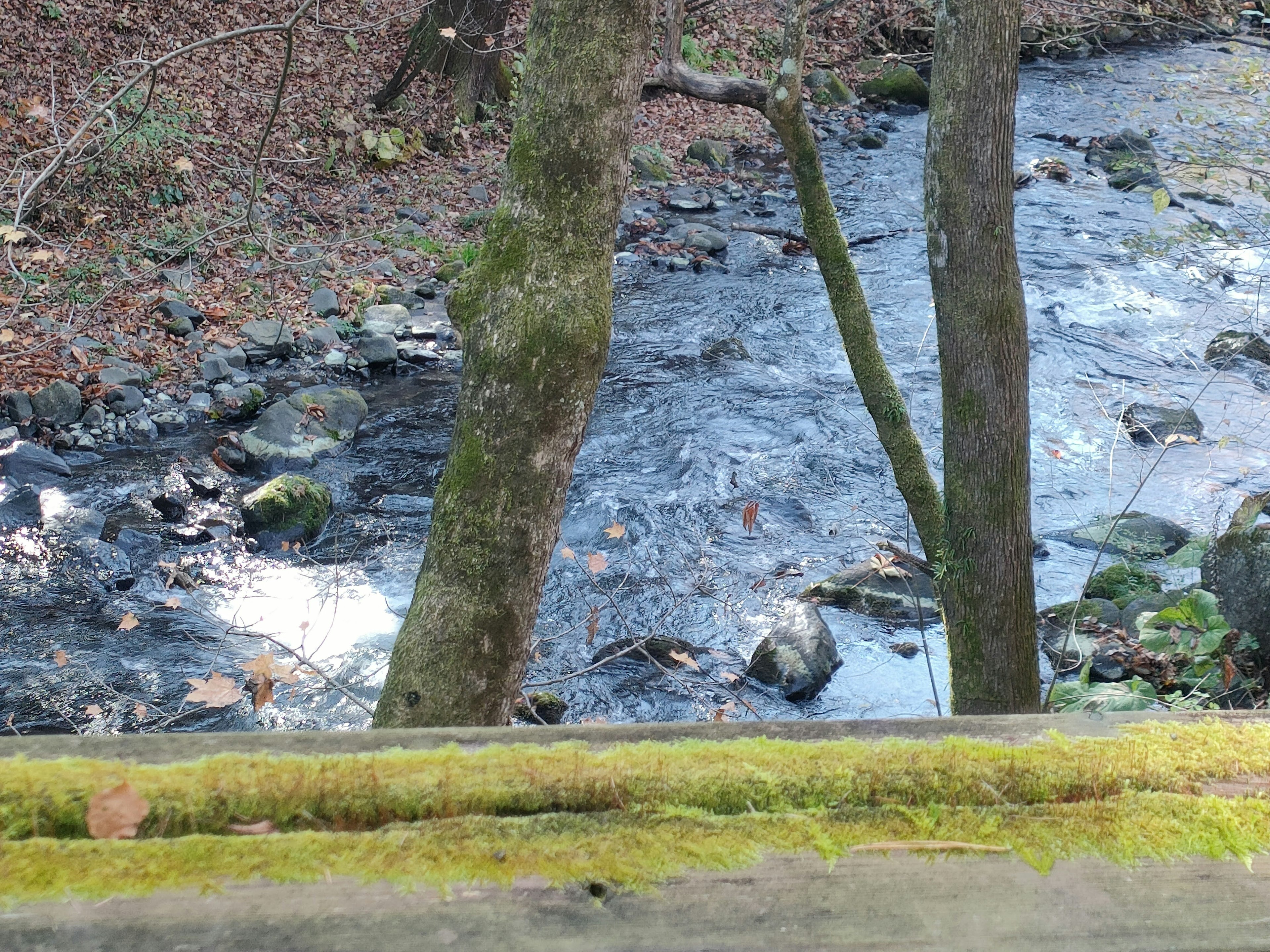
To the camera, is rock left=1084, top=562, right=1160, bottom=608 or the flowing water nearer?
the flowing water

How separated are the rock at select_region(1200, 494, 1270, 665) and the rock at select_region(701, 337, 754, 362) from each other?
5109 mm

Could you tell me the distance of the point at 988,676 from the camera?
3.50 m

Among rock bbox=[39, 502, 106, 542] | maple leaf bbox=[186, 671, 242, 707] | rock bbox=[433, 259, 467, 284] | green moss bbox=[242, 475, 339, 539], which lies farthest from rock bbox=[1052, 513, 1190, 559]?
rock bbox=[433, 259, 467, 284]

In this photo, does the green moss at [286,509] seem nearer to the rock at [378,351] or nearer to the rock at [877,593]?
the rock at [378,351]

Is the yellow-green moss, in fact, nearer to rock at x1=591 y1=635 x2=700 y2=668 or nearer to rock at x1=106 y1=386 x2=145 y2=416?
rock at x1=591 y1=635 x2=700 y2=668

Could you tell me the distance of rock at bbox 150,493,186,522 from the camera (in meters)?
6.72

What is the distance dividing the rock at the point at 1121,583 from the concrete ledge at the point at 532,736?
5.19 meters

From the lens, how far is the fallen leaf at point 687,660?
5.54 m

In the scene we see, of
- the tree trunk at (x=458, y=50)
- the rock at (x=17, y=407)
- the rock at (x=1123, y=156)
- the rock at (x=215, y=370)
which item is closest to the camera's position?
the rock at (x=17, y=407)

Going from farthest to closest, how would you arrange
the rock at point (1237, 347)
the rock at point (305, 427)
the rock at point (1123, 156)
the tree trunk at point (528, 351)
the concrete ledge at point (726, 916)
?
the rock at point (1123, 156), the rock at point (1237, 347), the rock at point (305, 427), the tree trunk at point (528, 351), the concrete ledge at point (726, 916)

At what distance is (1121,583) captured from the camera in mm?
6164

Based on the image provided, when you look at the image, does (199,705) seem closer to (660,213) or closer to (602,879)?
(602,879)

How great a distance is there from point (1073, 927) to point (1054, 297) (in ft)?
34.7

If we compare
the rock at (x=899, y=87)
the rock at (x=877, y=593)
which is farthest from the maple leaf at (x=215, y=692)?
the rock at (x=899, y=87)
